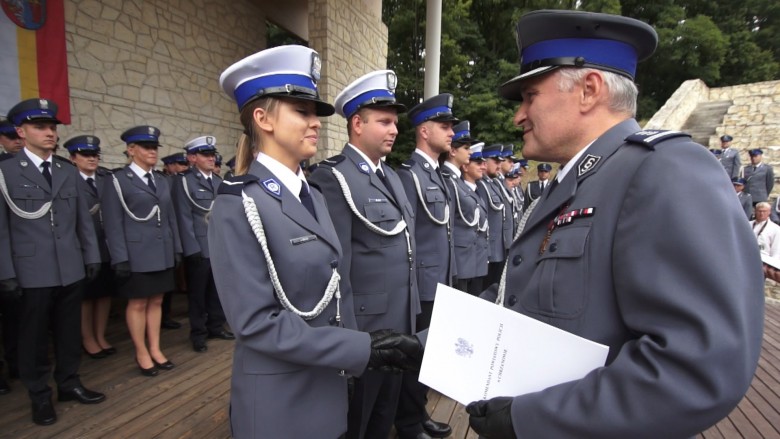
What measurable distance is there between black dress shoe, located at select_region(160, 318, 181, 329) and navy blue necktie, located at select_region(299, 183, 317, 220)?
13.9ft

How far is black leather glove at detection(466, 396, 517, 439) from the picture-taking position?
93 centimetres

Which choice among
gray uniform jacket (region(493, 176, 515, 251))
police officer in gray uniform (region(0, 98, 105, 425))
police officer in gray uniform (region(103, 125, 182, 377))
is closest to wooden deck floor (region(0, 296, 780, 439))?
police officer in gray uniform (region(0, 98, 105, 425))

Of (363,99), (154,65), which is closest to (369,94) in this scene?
(363,99)

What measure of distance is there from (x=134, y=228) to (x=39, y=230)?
769mm

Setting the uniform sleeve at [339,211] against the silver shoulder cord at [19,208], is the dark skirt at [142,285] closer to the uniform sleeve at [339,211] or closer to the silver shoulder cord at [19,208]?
the silver shoulder cord at [19,208]

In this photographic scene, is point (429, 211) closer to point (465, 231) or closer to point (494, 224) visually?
point (465, 231)

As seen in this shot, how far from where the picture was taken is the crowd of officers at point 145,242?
2471 millimetres

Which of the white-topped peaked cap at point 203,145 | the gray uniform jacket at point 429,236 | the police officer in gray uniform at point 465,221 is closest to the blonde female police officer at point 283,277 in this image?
the gray uniform jacket at point 429,236

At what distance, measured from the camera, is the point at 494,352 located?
3.25ft


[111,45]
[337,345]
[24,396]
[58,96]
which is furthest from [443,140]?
[111,45]

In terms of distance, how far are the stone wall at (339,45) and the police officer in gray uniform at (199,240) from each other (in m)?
2.41

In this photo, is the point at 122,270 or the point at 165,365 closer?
the point at 122,270

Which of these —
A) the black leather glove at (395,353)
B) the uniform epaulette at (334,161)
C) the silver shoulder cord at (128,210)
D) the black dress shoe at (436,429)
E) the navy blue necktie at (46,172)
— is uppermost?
the uniform epaulette at (334,161)

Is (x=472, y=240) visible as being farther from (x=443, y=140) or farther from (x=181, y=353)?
(x=181, y=353)
